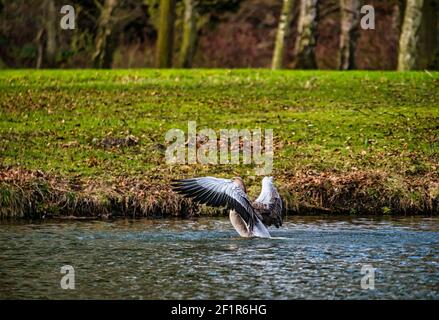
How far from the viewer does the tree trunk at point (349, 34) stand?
3209 centimetres

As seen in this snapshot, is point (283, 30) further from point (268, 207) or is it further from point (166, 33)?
point (268, 207)

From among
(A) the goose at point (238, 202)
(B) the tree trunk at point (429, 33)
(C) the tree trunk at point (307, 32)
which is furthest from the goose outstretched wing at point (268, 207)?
(B) the tree trunk at point (429, 33)

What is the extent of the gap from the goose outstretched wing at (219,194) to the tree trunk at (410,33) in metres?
15.6

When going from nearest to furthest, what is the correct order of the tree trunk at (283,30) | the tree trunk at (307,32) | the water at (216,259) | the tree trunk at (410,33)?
the water at (216,259) → the tree trunk at (410,33) → the tree trunk at (307,32) → the tree trunk at (283,30)

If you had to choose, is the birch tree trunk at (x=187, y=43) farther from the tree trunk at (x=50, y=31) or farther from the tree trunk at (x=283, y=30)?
the tree trunk at (x=50, y=31)

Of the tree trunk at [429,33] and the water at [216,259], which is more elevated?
the tree trunk at [429,33]

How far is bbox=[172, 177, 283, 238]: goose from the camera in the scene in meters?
15.6

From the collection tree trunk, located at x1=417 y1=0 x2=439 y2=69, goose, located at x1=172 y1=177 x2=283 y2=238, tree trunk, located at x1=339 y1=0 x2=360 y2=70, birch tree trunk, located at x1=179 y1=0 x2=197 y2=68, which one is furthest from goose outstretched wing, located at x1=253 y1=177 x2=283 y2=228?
birch tree trunk, located at x1=179 y1=0 x2=197 y2=68

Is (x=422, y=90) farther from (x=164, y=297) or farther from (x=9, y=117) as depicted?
(x=164, y=297)

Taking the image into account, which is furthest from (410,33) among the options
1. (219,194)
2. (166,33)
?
(219,194)

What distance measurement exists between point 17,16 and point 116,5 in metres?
8.01

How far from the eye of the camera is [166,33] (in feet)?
108

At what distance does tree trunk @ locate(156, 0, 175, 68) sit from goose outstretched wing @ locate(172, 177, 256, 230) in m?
17.6

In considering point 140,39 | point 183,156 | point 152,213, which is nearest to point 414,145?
point 183,156
